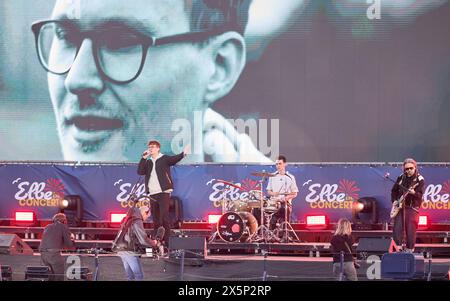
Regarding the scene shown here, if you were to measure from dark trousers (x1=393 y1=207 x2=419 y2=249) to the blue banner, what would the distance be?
1933mm

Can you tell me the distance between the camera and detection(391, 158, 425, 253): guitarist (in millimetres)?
19500


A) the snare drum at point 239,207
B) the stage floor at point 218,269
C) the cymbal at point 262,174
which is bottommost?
the stage floor at point 218,269

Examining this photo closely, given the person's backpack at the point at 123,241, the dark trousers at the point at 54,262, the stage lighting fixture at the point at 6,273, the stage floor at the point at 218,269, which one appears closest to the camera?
the person's backpack at the point at 123,241

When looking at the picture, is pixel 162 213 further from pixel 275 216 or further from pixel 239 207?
pixel 275 216

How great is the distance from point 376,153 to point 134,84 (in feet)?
16.6

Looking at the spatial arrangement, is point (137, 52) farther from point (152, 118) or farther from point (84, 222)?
point (84, 222)

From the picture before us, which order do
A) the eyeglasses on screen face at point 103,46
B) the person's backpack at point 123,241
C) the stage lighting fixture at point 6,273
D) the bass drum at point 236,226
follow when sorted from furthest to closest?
the eyeglasses on screen face at point 103,46, the bass drum at point 236,226, the stage lighting fixture at point 6,273, the person's backpack at point 123,241

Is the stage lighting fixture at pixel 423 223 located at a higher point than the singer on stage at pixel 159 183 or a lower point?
lower

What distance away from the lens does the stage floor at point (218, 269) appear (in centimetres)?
1830

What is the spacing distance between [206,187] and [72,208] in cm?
271

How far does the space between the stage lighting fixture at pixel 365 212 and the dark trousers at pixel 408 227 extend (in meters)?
2.02

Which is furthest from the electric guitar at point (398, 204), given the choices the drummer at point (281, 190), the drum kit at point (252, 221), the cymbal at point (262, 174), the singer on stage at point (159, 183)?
the singer on stage at point (159, 183)

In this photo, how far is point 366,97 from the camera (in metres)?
22.3

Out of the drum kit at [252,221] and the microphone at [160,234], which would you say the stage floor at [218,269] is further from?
the drum kit at [252,221]
